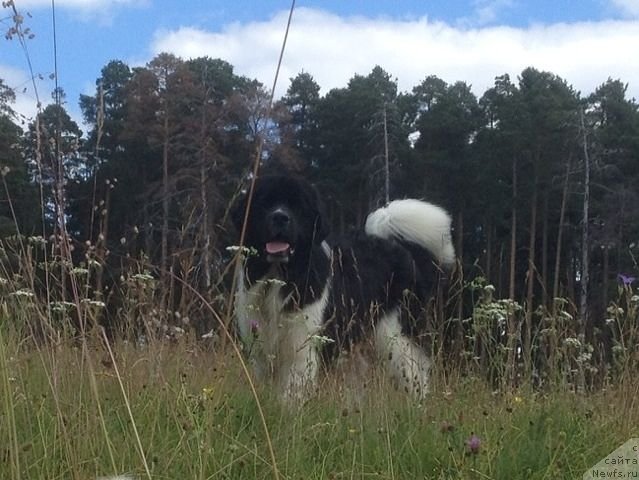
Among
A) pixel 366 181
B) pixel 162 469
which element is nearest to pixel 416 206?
pixel 162 469

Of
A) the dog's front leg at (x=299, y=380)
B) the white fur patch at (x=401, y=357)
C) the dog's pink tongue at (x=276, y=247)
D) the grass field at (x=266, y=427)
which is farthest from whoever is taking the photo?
the dog's pink tongue at (x=276, y=247)

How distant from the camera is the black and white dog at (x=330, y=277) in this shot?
4969 mm

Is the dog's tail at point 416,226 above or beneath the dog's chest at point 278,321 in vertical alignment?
above

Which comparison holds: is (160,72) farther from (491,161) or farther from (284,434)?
(284,434)

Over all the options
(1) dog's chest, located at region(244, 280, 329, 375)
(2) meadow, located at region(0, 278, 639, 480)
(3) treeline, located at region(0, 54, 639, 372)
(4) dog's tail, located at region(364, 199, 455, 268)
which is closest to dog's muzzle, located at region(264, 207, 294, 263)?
(1) dog's chest, located at region(244, 280, 329, 375)

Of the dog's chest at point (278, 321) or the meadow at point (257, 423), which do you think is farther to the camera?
the dog's chest at point (278, 321)

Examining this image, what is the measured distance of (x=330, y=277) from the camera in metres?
5.73

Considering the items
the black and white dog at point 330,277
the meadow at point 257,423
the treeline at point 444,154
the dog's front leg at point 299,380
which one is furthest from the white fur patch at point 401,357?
the treeline at point 444,154

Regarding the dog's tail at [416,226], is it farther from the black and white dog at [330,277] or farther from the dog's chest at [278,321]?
the dog's chest at [278,321]

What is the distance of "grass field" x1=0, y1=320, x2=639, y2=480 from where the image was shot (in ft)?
8.74

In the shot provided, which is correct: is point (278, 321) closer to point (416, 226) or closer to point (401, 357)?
point (401, 357)

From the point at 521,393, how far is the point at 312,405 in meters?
0.86

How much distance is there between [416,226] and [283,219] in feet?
4.83

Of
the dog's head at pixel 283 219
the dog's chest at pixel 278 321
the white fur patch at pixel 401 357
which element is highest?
the dog's head at pixel 283 219
